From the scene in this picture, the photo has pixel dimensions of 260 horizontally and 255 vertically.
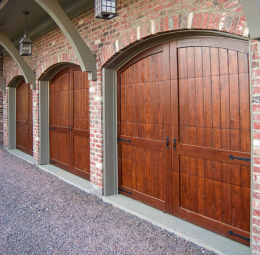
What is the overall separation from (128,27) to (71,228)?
2.83 metres

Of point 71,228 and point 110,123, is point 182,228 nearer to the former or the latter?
point 71,228

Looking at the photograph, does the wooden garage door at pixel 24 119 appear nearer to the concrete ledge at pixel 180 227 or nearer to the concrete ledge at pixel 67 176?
the concrete ledge at pixel 67 176

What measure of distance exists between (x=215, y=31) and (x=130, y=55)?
1550 mm

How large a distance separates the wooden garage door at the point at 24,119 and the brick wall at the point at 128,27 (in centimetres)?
258

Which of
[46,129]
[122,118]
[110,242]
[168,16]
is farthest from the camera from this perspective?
[46,129]

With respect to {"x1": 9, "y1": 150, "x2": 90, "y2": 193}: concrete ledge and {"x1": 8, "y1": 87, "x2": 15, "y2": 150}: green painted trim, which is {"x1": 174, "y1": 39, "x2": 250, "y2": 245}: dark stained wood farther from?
{"x1": 8, "y1": 87, "x2": 15, "y2": 150}: green painted trim

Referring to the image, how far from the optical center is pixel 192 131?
314 cm

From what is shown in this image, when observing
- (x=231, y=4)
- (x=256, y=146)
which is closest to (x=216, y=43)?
(x=231, y=4)

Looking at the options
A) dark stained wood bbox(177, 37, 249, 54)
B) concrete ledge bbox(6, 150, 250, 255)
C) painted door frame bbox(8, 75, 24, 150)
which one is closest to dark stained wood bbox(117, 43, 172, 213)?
concrete ledge bbox(6, 150, 250, 255)

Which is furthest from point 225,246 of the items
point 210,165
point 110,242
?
point 110,242

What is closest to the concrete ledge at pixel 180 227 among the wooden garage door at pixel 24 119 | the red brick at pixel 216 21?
the red brick at pixel 216 21

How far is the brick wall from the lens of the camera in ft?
8.39

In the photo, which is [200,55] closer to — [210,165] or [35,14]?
[210,165]

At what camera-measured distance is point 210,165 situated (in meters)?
2.96
